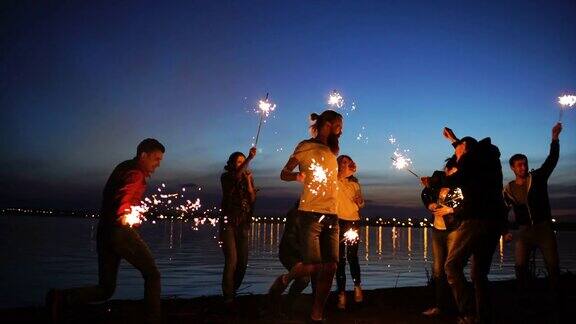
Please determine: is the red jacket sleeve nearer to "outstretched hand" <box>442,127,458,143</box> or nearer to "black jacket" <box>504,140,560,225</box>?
"outstretched hand" <box>442,127,458,143</box>

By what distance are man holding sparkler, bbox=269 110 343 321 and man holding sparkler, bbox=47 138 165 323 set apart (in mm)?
1835

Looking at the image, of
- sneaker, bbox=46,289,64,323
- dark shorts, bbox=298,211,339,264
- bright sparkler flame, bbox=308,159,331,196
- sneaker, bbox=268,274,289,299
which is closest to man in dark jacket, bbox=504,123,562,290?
dark shorts, bbox=298,211,339,264

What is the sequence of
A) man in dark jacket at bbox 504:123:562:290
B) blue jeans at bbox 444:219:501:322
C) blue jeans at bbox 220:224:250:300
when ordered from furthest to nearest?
blue jeans at bbox 220:224:250:300 < man in dark jacket at bbox 504:123:562:290 < blue jeans at bbox 444:219:501:322

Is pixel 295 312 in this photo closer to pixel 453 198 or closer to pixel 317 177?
pixel 317 177

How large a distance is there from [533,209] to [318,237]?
3778mm

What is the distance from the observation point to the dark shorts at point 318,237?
621 centimetres

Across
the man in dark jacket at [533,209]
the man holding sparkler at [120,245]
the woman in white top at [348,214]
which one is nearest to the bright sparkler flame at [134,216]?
the man holding sparkler at [120,245]

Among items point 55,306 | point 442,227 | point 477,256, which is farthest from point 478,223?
point 55,306

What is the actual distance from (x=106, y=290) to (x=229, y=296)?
2.54m

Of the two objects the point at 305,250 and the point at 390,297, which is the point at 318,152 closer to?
the point at 305,250

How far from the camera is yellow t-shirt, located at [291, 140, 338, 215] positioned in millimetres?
6277

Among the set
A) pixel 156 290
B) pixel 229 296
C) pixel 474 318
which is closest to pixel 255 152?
pixel 229 296

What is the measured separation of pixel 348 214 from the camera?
325 inches

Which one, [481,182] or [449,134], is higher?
[449,134]
